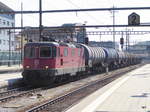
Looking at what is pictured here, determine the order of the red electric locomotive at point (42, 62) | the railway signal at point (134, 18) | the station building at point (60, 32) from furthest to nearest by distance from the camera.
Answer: the station building at point (60, 32) < the railway signal at point (134, 18) < the red electric locomotive at point (42, 62)

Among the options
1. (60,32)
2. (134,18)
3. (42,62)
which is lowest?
(42,62)

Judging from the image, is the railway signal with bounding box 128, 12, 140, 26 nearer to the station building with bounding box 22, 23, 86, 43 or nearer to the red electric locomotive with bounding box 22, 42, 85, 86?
the station building with bounding box 22, 23, 86, 43

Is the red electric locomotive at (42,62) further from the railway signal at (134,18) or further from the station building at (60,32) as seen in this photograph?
the railway signal at (134,18)

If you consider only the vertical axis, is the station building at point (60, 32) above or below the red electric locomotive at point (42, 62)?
above

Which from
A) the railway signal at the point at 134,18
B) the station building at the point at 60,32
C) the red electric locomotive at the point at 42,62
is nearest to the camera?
the red electric locomotive at the point at 42,62

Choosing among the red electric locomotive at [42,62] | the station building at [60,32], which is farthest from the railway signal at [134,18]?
the red electric locomotive at [42,62]

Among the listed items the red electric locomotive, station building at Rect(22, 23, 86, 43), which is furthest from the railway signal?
the red electric locomotive

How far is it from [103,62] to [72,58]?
55.1 ft

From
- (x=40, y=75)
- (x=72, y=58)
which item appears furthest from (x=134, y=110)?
(x=72, y=58)

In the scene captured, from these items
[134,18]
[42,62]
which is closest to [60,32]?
[134,18]

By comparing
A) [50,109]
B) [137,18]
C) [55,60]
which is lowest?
[50,109]

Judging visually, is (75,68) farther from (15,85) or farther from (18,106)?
(18,106)

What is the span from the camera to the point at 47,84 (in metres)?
24.7

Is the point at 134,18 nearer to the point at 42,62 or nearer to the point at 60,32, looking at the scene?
the point at 42,62
